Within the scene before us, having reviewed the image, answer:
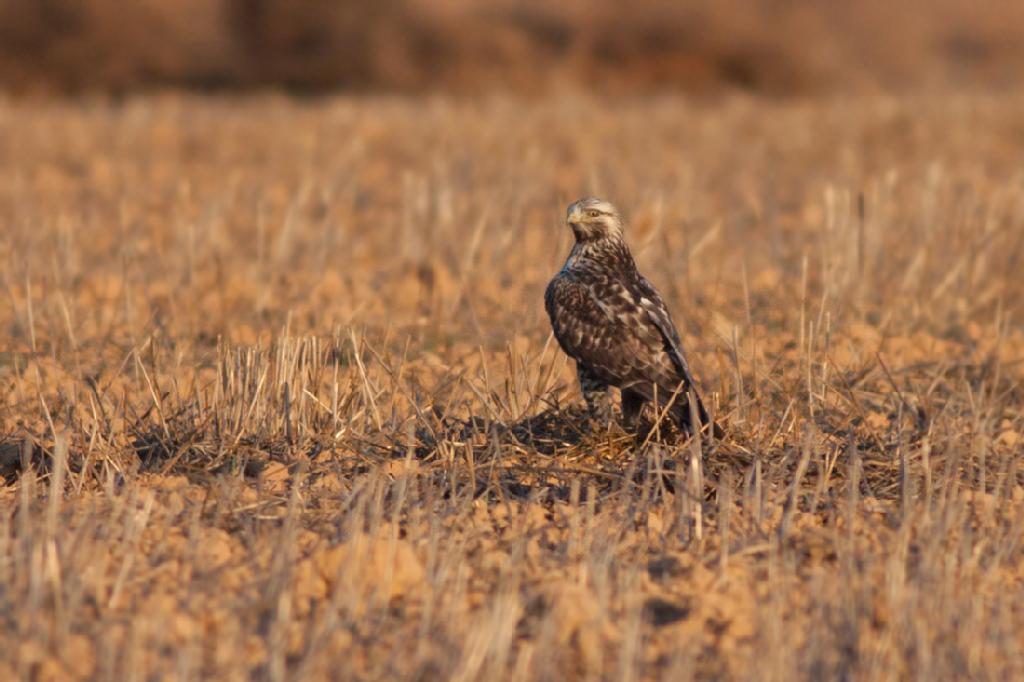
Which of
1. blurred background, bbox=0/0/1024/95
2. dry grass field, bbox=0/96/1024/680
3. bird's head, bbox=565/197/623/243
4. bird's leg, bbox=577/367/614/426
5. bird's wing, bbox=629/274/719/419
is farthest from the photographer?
blurred background, bbox=0/0/1024/95

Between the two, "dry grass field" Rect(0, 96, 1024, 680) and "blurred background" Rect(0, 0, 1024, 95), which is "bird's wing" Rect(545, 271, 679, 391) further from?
"blurred background" Rect(0, 0, 1024, 95)

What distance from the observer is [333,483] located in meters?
5.22

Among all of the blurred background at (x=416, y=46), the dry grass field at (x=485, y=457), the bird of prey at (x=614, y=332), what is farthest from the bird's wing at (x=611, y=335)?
the blurred background at (x=416, y=46)

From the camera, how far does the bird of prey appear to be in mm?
5680

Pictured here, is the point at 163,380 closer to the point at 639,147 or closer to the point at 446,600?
the point at 446,600

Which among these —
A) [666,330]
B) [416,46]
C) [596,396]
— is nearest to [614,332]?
[666,330]

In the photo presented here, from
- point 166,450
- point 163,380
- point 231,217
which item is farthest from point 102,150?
point 166,450

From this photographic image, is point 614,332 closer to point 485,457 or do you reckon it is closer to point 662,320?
point 662,320

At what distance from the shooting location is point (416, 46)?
2370 centimetres

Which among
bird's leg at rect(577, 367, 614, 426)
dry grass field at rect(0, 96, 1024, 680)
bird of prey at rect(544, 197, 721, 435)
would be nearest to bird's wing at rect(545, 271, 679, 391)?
bird of prey at rect(544, 197, 721, 435)

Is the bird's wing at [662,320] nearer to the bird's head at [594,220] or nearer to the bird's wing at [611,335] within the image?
the bird's wing at [611,335]

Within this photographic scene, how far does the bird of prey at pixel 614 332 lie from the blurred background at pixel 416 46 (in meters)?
17.7

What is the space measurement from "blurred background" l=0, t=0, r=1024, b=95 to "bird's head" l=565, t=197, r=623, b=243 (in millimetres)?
17664

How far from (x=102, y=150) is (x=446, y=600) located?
1162cm
